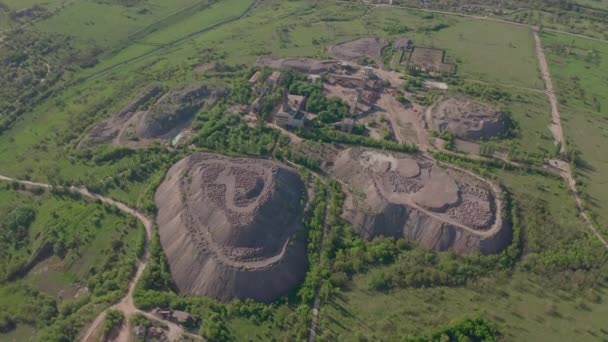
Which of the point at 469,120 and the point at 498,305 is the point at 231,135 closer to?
the point at 469,120

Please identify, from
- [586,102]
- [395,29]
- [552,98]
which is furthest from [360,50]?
[586,102]

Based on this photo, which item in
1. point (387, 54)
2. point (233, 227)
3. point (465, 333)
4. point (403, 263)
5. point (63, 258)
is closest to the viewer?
point (465, 333)

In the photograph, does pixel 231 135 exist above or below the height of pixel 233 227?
above

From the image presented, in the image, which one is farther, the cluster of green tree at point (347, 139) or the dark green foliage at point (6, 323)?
the cluster of green tree at point (347, 139)

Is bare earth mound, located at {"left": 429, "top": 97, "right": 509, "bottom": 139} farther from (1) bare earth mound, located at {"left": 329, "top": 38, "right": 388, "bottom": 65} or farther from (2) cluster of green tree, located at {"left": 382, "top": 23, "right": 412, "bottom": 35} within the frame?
(2) cluster of green tree, located at {"left": 382, "top": 23, "right": 412, "bottom": 35}

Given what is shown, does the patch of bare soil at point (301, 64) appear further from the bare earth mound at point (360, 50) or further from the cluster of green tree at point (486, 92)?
the cluster of green tree at point (486, 92)

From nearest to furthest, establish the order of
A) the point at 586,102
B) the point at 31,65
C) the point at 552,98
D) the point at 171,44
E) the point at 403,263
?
the point at 403,263 → the point at 586,102 → the point at 552,98 → the point at 31,65 → the point at 171,44

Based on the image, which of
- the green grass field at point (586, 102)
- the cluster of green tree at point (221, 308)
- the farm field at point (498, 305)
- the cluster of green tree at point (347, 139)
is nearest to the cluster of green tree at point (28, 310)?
the cluster of green tree at point (221, 308)

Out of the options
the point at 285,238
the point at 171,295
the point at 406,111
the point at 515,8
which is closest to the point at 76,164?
the point at 171,295
